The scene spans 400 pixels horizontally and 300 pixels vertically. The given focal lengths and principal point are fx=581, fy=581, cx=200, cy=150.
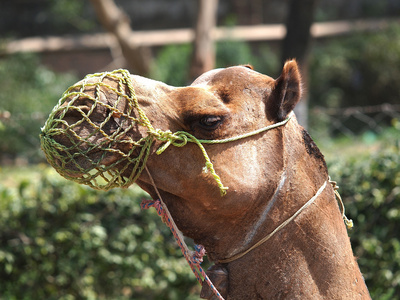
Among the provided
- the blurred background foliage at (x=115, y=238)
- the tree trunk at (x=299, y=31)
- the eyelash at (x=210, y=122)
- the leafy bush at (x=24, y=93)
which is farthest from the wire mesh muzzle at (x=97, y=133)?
the leafy bush at (x=24, y=93)

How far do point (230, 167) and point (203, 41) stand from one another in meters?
10.2

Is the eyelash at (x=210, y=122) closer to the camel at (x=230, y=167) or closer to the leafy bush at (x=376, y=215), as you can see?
the camel at (x=230, y=167)

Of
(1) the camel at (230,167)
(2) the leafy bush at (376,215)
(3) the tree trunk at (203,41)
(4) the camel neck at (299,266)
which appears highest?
(1) the camel at (230,167)

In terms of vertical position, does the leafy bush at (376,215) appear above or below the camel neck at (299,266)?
below

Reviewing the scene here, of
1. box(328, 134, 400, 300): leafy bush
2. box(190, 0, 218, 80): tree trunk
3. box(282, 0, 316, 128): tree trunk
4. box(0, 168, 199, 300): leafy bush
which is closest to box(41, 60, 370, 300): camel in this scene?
box(328, 134, 400, 300): leafy bush

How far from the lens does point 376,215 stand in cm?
533

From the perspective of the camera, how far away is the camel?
6.97ft

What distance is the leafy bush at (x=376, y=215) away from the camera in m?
5.16

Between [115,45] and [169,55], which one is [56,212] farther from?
[115,45]

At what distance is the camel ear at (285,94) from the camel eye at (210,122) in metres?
0.23

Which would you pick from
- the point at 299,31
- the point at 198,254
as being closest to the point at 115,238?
the point at 198,254

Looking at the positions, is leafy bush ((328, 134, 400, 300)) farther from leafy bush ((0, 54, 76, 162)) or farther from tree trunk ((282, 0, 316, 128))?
leafy bush ((0, 54, 76, 162))

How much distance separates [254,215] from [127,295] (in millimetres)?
3991

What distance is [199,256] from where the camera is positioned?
7.59ft
